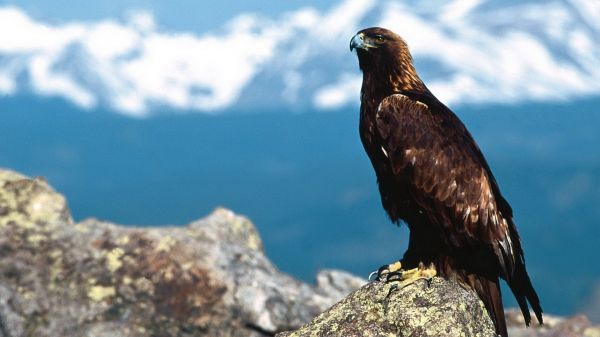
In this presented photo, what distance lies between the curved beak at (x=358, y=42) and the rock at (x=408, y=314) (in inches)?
121

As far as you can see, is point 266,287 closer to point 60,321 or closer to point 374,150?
point 60,321

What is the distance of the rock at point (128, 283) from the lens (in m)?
13.9

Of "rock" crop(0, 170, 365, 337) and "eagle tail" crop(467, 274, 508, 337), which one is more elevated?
"rock" crop(0, 170, 365, 337)

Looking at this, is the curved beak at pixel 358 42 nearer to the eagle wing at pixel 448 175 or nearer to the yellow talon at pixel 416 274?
the eagle wing at pixel 448 175

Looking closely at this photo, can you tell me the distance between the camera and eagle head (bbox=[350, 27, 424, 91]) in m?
11.9

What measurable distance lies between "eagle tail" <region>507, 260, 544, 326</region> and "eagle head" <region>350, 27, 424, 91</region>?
242cm

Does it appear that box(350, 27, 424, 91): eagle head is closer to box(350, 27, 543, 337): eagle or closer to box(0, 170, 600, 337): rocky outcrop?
box(350, 27, 543, 337): eagle

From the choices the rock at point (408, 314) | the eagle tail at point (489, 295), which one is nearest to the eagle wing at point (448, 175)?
the eagle tail at point (489, 295)

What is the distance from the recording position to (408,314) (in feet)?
32.4

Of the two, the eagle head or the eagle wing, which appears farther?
the eagle head

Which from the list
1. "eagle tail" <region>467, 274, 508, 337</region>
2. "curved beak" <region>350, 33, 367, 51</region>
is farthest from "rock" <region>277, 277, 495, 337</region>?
"curved beak" <region>350, 33, 367, 51</region>

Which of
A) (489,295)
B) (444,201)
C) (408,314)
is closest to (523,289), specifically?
(489,295)

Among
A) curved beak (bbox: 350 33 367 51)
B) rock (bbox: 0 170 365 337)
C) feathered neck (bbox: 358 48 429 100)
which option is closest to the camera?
feathered neck (bbox: 358 48 429 100)

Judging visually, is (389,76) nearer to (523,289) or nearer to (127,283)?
(523,289)
